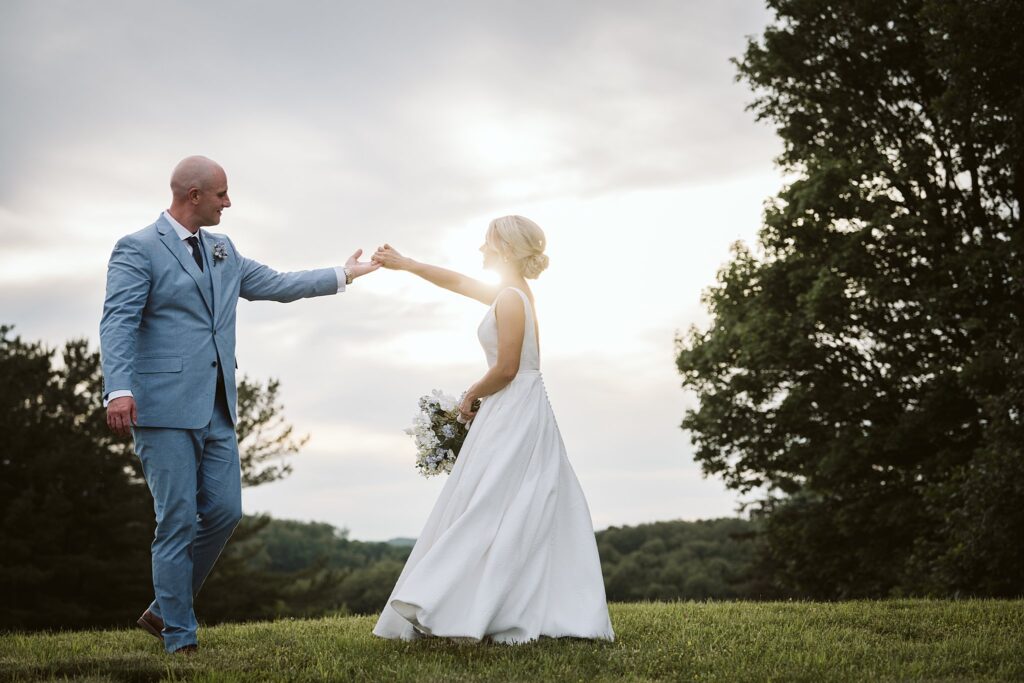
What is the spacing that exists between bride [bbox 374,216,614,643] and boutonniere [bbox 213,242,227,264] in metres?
1.68

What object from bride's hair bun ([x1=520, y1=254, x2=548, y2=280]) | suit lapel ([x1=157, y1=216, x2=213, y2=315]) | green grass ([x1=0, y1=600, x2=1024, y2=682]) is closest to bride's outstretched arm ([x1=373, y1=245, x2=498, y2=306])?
bride's hair bun ([x1=520, y1=254, x2=548, y2=280])

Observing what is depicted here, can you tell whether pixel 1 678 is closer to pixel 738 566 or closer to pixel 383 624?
pixel 383 624

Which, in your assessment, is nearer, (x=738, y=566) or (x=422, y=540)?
(x=422, y=540)

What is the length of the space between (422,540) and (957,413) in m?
15.4

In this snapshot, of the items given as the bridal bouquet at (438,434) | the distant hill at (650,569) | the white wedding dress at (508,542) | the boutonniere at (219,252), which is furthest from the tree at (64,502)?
the white wedding dress at (508,542)

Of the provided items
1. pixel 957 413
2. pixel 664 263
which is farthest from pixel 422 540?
pixel 957 413

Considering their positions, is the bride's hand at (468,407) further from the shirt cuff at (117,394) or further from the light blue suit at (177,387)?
the shirt cuff at (117,394)

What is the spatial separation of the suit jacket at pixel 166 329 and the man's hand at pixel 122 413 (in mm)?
104

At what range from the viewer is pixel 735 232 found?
2091 centimetres

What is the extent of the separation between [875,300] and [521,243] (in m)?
13.6

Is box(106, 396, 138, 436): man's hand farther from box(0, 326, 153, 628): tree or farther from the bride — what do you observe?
box(0, 326, 153, 628): tree

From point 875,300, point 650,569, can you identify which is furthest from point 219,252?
point 650,569

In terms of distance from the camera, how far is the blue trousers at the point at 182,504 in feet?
17.5

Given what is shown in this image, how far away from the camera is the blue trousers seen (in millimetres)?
5332
